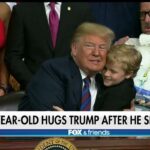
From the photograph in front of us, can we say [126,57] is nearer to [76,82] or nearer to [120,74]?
[120,74]

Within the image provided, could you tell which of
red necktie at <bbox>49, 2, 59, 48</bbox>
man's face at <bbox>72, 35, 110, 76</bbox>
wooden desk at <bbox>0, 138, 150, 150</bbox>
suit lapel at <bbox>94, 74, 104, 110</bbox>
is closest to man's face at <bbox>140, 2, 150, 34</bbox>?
man's face at <bbox>72, 35, 110, 76</bbox>

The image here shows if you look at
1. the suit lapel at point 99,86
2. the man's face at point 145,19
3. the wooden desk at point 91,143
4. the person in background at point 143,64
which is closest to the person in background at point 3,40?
the wooden desk at point 91,143

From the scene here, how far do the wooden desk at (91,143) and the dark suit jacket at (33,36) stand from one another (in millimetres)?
342

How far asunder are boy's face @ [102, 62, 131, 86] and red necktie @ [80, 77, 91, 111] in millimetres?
107

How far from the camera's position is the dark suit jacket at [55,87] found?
2664 millimetres

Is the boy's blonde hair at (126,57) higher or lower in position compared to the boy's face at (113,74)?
higher

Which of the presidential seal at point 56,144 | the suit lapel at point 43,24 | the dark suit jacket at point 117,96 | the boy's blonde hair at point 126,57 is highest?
the suit lapel at point 43,24

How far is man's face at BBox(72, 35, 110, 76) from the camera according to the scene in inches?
106

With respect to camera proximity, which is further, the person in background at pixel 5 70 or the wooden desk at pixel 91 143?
the person in background at pixel 5 70

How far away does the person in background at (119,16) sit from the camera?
2.72m

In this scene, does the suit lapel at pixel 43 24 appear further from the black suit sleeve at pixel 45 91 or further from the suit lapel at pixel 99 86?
the suit lapel at pixel 99 86

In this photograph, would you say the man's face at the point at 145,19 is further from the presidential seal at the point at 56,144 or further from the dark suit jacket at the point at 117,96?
the presidential seal at the point at 56,144

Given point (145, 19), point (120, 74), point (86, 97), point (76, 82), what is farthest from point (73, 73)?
point (145, 19)

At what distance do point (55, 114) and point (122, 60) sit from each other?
510 mm
